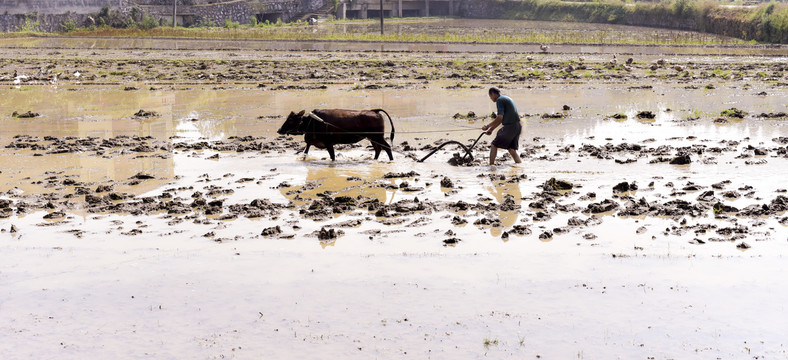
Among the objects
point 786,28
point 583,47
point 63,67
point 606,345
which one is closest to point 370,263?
point 606,345

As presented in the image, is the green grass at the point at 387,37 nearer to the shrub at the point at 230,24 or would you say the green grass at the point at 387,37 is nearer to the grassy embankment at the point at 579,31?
the grassy embankment at the point at 579,31

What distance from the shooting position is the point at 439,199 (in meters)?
10.9

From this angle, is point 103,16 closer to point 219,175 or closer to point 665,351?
point 219,175

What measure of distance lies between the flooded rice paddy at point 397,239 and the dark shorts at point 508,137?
0.37 metres

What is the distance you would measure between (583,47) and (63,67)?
78.5 ft

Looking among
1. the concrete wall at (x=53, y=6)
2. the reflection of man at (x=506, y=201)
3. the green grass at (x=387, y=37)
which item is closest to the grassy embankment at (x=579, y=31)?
the green grass at (x=387, y=37)

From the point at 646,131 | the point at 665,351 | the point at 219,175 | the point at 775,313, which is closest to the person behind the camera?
the point at 665,351

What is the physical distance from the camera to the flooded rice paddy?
22.0ft

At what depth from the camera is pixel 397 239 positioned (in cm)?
919

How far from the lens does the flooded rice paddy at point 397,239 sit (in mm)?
6715

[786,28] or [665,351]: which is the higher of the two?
[786,28]

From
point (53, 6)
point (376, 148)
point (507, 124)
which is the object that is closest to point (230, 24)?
point (53, 6)

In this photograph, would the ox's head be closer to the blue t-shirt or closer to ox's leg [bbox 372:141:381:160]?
ox's leg [bbox 372:141:381:160]

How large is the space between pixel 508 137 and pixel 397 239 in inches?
166
